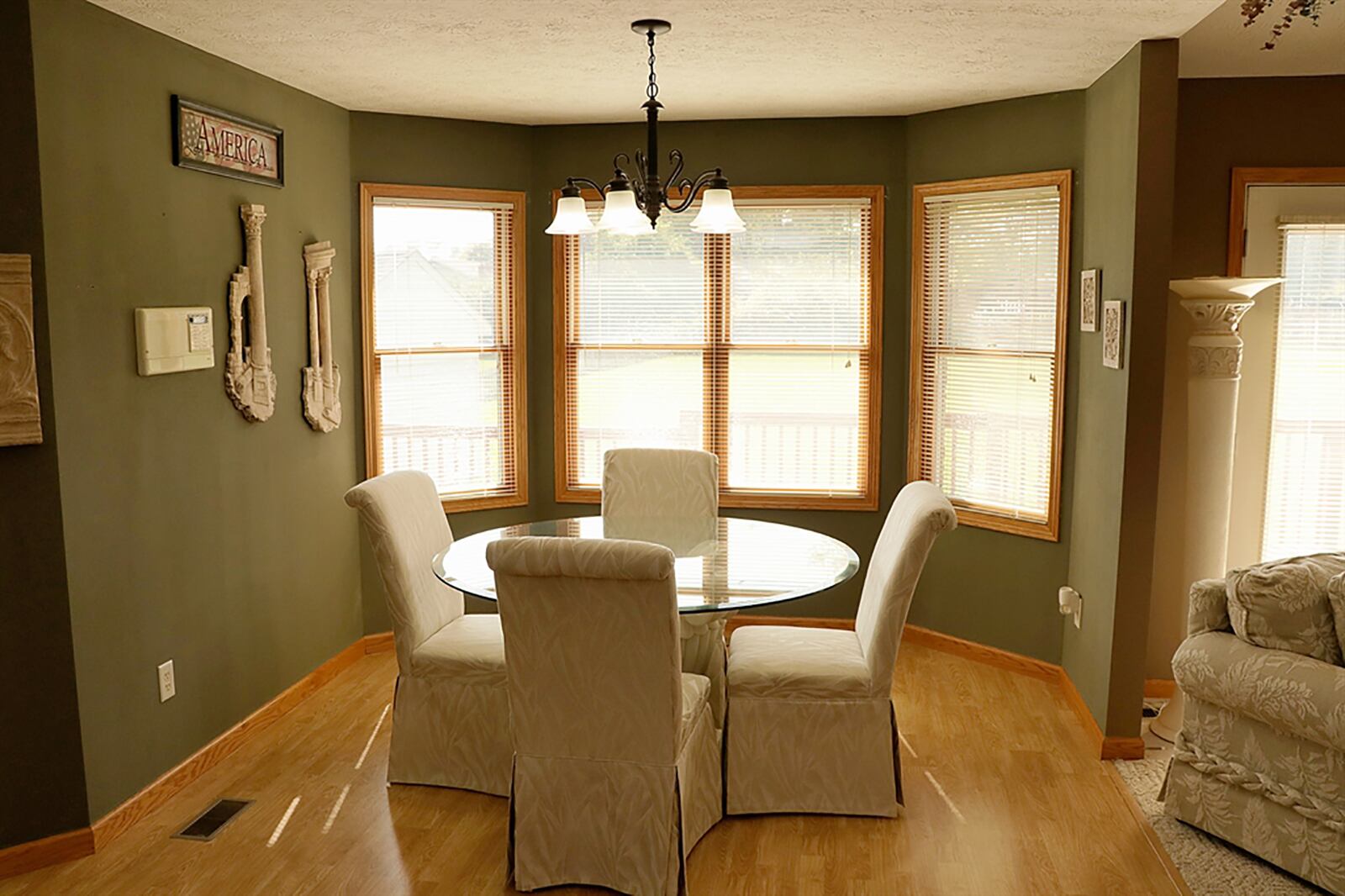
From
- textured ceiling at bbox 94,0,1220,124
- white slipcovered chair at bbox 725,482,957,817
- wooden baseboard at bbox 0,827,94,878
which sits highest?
textured ceiling at bbox 94,0,1220,124

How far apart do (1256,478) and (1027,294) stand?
1143 millimetres

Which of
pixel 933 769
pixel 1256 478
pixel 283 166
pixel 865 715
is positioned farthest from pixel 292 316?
pixel 1256 478

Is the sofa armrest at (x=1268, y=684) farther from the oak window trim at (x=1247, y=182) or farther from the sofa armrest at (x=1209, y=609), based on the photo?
the oak window trim at (x=1247, y=182)

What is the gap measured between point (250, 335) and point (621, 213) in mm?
1678

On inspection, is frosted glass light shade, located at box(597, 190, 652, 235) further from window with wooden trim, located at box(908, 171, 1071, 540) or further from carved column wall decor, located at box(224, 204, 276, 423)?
window with wooden trim, located at box(908, 171, 1071, 540)

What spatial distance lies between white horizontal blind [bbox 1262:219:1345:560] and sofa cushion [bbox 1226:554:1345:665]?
56.5 inches

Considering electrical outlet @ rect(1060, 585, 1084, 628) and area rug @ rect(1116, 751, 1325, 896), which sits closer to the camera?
area rug @ rect(1116, 751, 1325, 896)

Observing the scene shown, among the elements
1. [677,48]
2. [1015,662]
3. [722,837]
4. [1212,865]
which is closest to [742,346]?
[677,48]

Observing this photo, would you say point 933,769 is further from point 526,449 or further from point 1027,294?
point 526,449

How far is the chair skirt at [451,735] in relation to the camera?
3.41 meters

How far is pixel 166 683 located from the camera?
345 centimetres

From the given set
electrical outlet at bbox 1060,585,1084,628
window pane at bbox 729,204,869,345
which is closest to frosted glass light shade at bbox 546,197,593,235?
window pane at bbox 729,204,869,345

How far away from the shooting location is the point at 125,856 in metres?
3.07

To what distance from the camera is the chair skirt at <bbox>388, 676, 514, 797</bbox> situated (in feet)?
Answer: 11.2
